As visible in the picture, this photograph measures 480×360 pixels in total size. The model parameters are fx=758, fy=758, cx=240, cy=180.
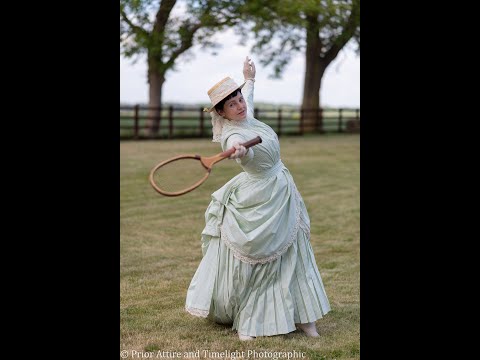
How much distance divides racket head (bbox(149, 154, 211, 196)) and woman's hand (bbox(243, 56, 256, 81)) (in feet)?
2.75

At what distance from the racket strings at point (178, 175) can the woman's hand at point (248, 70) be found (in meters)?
0.84

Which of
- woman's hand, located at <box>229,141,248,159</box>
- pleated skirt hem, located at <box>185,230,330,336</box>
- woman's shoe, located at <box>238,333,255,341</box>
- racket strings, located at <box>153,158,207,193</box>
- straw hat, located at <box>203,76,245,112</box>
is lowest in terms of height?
woman's shoe, located at <box>238,333,255,341</box>

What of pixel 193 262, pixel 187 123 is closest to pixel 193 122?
pixel 187 123

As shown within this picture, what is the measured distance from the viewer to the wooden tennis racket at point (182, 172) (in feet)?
13.1

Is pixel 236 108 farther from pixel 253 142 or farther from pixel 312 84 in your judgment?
pixel 312 84

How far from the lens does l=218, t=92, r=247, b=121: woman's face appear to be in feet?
14.7

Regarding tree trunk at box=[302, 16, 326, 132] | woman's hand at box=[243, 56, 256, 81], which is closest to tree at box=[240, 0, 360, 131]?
tree trunk at box=[302, 16, 326, 132]

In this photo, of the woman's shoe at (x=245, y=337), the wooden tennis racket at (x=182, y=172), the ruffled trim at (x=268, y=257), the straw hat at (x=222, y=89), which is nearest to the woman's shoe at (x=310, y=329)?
the woman's shoe at (x=245, y=337)

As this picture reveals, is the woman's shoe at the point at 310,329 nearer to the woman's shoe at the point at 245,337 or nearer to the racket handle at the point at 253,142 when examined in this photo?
the woman's shoe at the point at 245,337

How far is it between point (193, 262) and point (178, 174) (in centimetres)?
290

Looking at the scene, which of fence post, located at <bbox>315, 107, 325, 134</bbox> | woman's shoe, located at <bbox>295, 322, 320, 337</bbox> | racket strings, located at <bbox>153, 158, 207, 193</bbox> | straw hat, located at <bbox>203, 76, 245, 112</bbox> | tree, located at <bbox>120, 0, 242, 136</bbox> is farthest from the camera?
fence post, located at <bbox>315, 107, 325, 134</bbox>

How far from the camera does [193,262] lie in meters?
7.16

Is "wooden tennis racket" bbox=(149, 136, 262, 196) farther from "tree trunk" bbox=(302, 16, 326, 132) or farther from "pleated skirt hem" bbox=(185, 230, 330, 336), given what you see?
"tree trunk" bbox=(302, 16, 326, 132)
